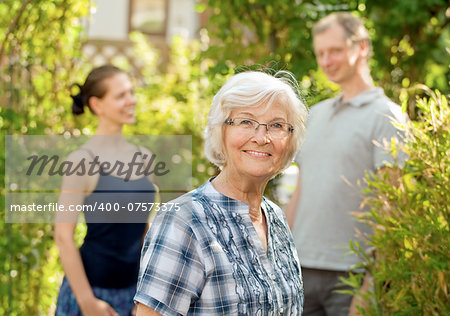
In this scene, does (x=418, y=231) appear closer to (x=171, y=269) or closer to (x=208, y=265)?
(x=208, y=265)

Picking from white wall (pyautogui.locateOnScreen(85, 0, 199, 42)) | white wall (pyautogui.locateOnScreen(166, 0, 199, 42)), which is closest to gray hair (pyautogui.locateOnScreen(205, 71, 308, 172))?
white wall (pyautogui.locateOnScreen(85, 0, 199, 42))

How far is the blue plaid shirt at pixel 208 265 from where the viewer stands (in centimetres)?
181

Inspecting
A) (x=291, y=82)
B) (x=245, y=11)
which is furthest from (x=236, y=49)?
(x=291, y=82)

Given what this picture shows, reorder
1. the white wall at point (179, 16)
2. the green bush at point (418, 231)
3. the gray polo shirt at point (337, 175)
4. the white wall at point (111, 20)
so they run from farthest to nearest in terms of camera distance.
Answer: the white wall at point (179, 16) < the white wall at point (111, 20) < the gray polo shirt at point (337, 175) < the green bush at point (418, 231)

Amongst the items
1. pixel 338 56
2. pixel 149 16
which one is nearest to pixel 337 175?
pixel 338 56

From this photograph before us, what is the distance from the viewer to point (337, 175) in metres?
3.29

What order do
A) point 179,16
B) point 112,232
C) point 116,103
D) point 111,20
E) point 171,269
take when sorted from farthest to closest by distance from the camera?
point 179,16
point 111,20
point 116,103
point 112,232
point 171,269

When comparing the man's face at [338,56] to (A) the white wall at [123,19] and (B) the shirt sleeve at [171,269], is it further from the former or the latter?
(A) the white wall at [123,19]

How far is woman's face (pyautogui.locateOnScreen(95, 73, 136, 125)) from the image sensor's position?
3.43 meters

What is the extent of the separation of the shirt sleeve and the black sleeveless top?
1312 mm

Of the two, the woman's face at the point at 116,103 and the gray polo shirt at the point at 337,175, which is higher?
the woman's face at the point at 116,103

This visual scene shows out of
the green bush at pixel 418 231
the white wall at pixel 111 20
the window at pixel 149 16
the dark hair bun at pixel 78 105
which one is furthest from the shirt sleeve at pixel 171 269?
the window at pixel 149 16

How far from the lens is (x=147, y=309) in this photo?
1.81 metres

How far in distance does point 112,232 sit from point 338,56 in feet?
4.69
